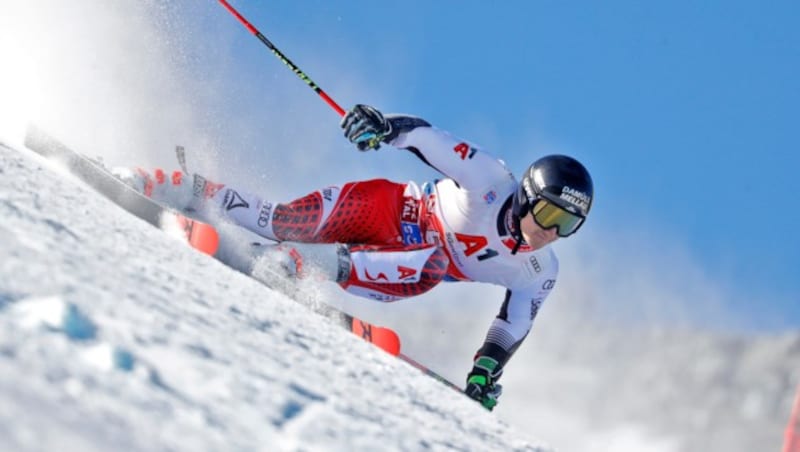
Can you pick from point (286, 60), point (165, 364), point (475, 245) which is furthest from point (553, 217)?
point (165, 364)

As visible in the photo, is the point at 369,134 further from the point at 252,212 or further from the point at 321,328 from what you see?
the point at 321,328

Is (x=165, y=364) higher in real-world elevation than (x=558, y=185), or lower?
lower

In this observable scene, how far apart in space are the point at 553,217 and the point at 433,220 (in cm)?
88

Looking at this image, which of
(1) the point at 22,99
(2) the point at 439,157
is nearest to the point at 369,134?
(2) the point at 439,157

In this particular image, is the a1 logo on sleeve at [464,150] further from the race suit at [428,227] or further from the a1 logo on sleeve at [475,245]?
the a1 logo on sleeve at [475,245]

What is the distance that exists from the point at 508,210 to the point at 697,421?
6.24 meters

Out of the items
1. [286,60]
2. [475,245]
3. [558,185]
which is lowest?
[475,245]

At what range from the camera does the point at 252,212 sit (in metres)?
5.22

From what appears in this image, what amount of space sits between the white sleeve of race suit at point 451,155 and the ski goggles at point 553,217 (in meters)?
0.42

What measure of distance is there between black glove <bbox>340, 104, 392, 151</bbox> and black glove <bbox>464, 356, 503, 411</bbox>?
1.46m

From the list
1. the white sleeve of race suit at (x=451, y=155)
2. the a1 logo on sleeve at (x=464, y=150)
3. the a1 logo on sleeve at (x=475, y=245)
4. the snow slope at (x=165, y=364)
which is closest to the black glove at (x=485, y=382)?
the a1 logo on sleeve at (x=475, y=245)

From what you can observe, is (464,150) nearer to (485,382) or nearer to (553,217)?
(553,217)

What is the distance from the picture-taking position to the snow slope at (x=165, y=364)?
1323mm

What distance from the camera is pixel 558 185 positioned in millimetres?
4742
